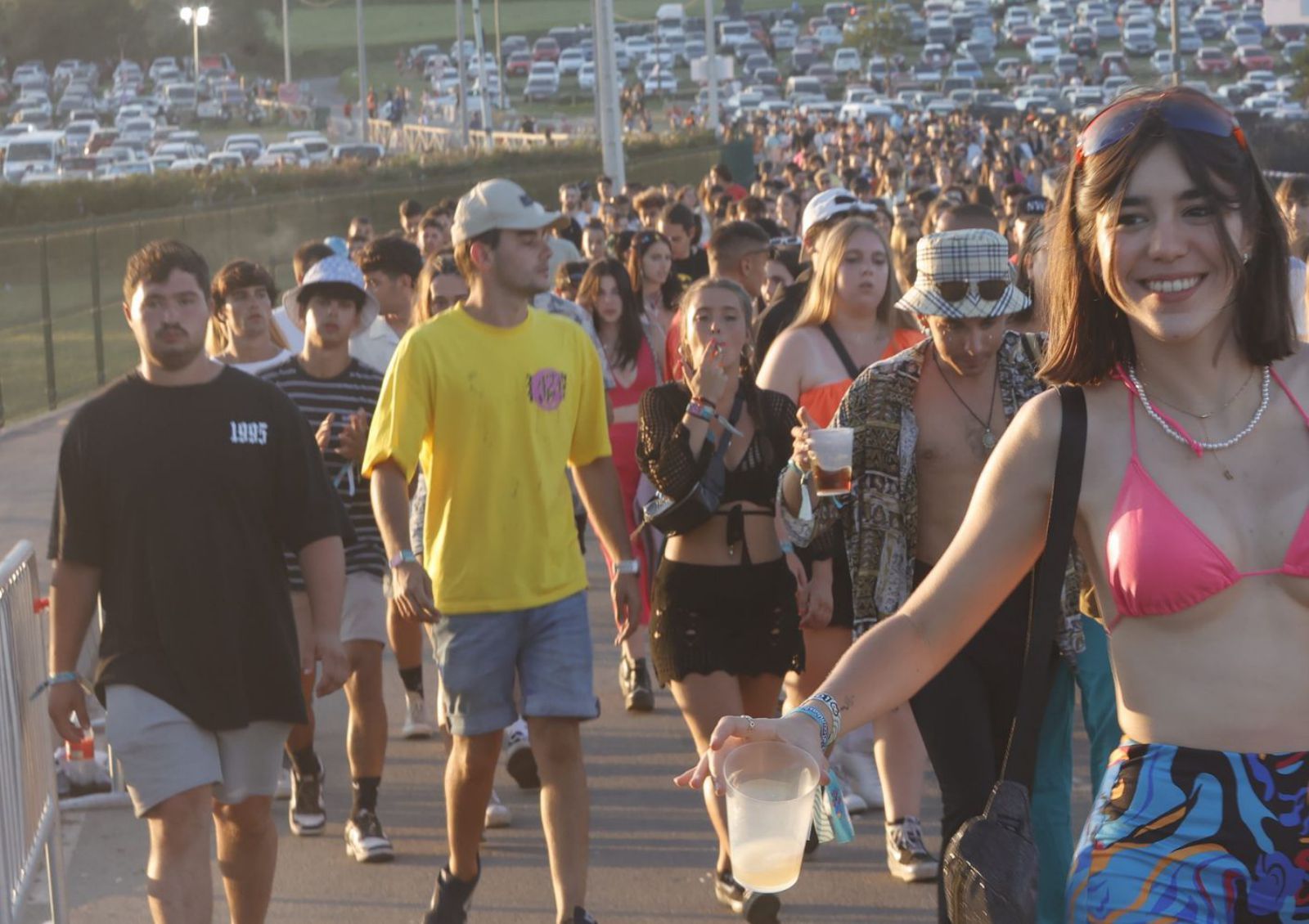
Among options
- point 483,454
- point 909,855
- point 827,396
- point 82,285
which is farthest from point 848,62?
point 483,454

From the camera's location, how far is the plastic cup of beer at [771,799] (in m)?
2.79

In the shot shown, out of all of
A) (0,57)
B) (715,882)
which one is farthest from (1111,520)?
(0,57)

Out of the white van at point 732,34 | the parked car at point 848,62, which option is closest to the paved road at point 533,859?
the parked car at point 848,62

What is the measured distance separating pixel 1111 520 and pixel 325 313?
5130 mm

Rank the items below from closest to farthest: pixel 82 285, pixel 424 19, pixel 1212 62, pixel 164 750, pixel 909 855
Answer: pixel 164 750 < pixel 909 855 < pixel 82 285 < pixel 1212 62 < pixel 424 19

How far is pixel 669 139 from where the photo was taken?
5994 cm

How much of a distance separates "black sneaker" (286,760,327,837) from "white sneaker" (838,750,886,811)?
194cm

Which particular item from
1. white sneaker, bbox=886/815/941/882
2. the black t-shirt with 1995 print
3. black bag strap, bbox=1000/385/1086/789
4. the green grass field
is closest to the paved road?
white sneaker, bbox=886/815/941/882

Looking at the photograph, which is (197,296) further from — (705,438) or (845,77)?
(845,77)

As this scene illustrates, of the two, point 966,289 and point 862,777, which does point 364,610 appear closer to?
point 862,777

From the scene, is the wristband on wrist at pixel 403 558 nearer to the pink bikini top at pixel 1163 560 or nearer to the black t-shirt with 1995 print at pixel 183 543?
the black t-shirt with 1995 print at pixel 183 543

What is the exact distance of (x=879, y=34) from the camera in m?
106

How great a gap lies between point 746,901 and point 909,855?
0.68m

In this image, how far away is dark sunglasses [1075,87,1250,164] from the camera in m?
2.97
